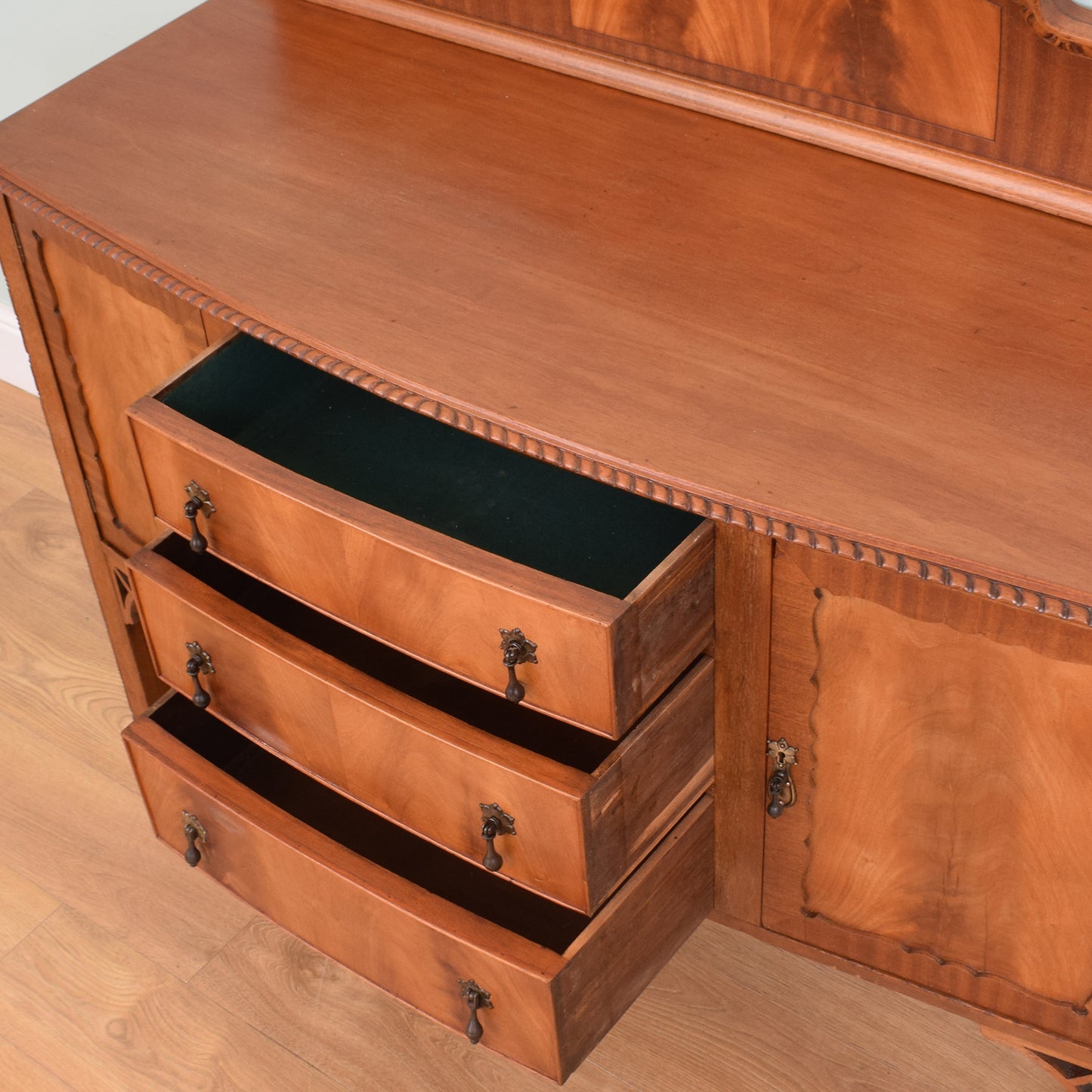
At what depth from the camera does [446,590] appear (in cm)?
90

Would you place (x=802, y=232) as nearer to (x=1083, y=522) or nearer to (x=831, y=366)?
(x=831, y=366)

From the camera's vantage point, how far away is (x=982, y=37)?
0.94 m

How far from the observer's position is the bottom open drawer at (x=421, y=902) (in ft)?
3.27

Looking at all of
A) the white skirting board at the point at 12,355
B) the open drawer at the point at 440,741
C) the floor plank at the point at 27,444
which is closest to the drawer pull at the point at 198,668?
the open drawer at the point at 440,741

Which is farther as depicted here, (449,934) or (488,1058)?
(488,1058)

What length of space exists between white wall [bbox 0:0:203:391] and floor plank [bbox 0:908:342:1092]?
87 centimetres

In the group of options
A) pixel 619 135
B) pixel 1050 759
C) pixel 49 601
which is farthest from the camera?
pixel 49 601

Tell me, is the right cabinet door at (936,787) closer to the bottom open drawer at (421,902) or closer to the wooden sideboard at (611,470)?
the wooden sideboard at (611,470)

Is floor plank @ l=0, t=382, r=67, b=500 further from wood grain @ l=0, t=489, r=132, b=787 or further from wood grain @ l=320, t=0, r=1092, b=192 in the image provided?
wood grain @ l=320, t=0, r=1092, b=192

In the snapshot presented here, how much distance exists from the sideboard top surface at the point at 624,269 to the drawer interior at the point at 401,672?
0.84ft

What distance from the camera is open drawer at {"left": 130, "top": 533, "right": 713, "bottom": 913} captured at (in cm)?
94

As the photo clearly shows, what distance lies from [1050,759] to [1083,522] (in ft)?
0.64

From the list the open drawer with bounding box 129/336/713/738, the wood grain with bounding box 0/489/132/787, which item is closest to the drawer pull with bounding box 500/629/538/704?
the open drawer with bounding box 129/336/713/738

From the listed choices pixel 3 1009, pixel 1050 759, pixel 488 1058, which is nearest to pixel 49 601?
pixel 3 1009
